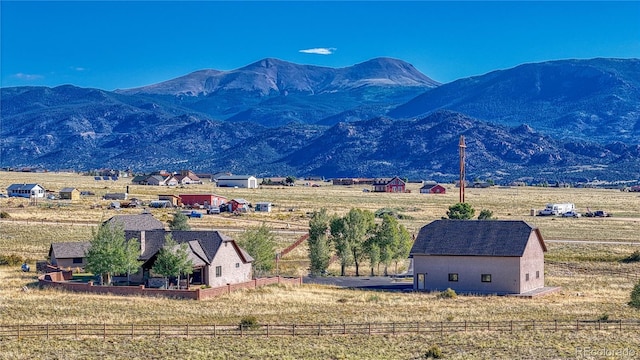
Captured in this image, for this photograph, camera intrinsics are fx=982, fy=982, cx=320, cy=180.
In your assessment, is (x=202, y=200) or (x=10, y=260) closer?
(x=10, y=260)

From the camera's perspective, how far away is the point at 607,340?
1763 inches

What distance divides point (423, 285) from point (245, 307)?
51.6 feet

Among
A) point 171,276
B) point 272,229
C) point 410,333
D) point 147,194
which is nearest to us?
point 410,333

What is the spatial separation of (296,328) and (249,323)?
7.55 feet

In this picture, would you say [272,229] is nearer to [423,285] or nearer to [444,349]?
[423,285]

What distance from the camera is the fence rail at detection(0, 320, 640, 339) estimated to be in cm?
4431

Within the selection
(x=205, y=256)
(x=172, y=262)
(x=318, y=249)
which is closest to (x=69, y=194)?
(x=318, y=249)

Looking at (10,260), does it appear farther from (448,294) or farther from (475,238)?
(475,238)

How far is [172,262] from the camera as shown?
60.8 metres

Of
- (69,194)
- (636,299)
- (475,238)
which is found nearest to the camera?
(636,299)

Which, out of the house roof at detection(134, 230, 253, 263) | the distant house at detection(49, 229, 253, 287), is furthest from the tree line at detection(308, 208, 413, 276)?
the house roof at detection(134, 230, 253, 263)

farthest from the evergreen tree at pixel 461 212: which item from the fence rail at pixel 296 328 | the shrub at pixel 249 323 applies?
the shrub at pixel 249 323

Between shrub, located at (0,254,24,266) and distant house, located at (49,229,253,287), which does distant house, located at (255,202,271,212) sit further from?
distant house, located at (49,229,253,287)

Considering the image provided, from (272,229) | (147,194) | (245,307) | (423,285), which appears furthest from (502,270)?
(147,194)
